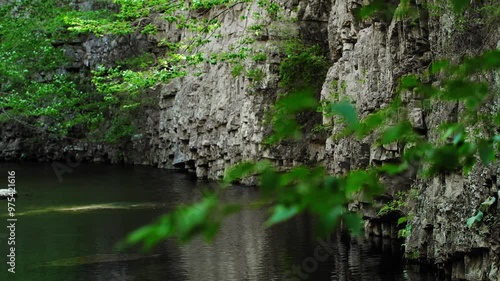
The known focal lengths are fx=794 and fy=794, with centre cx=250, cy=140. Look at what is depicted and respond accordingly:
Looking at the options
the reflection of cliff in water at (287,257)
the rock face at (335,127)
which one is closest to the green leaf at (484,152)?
the rock face at (335,127)

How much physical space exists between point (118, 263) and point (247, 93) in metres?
17.7

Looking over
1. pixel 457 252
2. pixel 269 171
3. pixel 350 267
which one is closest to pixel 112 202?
pixel 350 267

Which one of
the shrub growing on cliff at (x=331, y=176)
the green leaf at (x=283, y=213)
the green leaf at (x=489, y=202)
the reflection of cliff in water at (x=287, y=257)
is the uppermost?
the shrub growing on cliff at (x=331, y=176)

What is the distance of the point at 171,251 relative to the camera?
20781 mm

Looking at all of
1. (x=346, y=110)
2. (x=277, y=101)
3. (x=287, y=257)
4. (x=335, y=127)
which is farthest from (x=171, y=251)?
(x=346, y=110)

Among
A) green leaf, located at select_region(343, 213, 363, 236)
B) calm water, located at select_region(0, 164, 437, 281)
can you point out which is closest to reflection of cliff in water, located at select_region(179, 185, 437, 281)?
calm water, located at select_region(0, 164, 437, 281)

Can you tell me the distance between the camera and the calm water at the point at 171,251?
18.0 metres

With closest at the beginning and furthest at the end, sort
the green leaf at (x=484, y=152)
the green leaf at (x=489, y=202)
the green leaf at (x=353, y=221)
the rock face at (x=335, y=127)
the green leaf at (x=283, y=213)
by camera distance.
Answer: the green leaf at (x=283, y=213), the green leaf at (x=353, y=221), the green leaf at (x=484, y=152), the green leaf at (x=489, y=202), the rock face at (x=335, y=127)

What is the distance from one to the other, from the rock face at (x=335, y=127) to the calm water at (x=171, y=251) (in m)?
1.53

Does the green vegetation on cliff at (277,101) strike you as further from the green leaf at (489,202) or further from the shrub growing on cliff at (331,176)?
the green leaf at (489,202)

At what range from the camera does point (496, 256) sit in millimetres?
14516

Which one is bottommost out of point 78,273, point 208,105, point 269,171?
point 78,273

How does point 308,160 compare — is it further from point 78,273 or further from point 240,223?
point 78,273

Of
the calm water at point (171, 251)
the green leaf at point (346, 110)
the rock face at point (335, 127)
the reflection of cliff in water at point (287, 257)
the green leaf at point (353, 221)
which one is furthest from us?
the calm water at point (171, 251)
